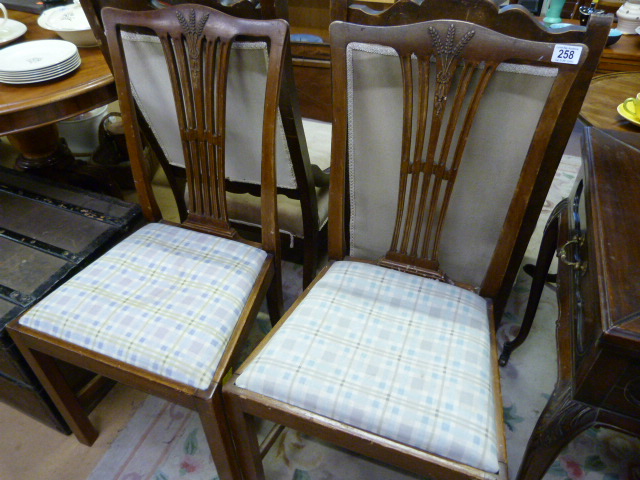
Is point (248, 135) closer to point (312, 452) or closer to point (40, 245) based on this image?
point (40, 245)

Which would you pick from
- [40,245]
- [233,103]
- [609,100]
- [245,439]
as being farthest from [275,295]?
[609,100]

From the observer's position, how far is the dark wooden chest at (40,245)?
42.6 inches

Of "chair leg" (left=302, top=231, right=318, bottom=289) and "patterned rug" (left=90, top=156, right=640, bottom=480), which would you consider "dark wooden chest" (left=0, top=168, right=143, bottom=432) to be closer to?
"patterned rug" (left=90, top=156, right=640, bottom=480)

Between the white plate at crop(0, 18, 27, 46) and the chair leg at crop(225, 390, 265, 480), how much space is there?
1.37 metres

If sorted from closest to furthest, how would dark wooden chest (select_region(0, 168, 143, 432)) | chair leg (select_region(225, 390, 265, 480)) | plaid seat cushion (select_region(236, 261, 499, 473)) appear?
plaid seat cushion (select_region(236, 261, 499, 473))
chair leg (select_region(225, 390, 265, 480))
dark wooden chest (select_region(0, 168, 143, 432))

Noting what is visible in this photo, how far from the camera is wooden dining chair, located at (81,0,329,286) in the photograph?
1.02m

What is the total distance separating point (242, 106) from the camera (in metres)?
1.11

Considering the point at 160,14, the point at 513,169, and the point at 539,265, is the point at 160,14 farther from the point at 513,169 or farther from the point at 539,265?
the point at 539,265

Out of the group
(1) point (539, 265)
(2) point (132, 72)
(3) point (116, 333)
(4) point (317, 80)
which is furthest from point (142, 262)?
(4) point (317, 80)

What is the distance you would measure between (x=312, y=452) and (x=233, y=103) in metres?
0.91

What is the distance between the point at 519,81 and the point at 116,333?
0.90 meters

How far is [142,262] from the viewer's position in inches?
41.2

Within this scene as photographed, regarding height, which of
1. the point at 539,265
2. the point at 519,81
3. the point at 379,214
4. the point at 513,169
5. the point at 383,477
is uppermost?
the point at 519,81

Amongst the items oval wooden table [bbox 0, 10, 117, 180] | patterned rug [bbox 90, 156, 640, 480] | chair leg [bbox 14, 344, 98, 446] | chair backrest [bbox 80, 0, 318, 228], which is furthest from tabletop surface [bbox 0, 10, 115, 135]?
patterned rug [bbox 90, 156, 640, 480]
